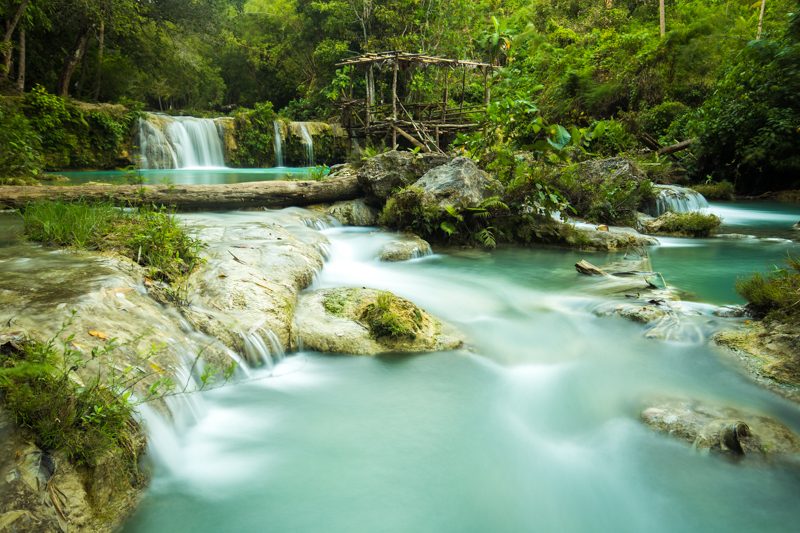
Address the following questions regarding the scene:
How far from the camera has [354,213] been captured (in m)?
9.27

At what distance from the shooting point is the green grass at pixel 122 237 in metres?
4.41

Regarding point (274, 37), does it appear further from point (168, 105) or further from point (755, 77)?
point (755, 77)

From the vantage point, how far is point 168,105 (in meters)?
34.9

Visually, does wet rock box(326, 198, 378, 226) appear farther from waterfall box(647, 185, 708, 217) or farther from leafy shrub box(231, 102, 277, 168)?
leafy shrub box(231, 102, 277, 168)

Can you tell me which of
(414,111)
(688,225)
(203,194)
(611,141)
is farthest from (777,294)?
(414,111)

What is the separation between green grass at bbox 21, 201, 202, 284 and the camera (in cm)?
441

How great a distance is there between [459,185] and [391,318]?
4.33m

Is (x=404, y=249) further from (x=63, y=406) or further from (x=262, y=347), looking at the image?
(x=63, y=406)

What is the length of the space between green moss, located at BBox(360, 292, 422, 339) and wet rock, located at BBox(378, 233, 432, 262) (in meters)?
2.64

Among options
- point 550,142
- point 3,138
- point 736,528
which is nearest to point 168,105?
point 3,138

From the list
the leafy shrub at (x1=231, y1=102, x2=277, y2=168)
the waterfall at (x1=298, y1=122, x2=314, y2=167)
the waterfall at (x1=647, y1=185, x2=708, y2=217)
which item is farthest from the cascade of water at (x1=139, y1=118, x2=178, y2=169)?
the waterfall at (x1=647, y1=185, x2=708, y2=217)

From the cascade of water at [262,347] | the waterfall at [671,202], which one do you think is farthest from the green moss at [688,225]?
the cascade of water at [262,347]

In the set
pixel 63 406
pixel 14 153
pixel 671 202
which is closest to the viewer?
pixel 63 406

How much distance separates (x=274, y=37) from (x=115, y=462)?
35.4m
